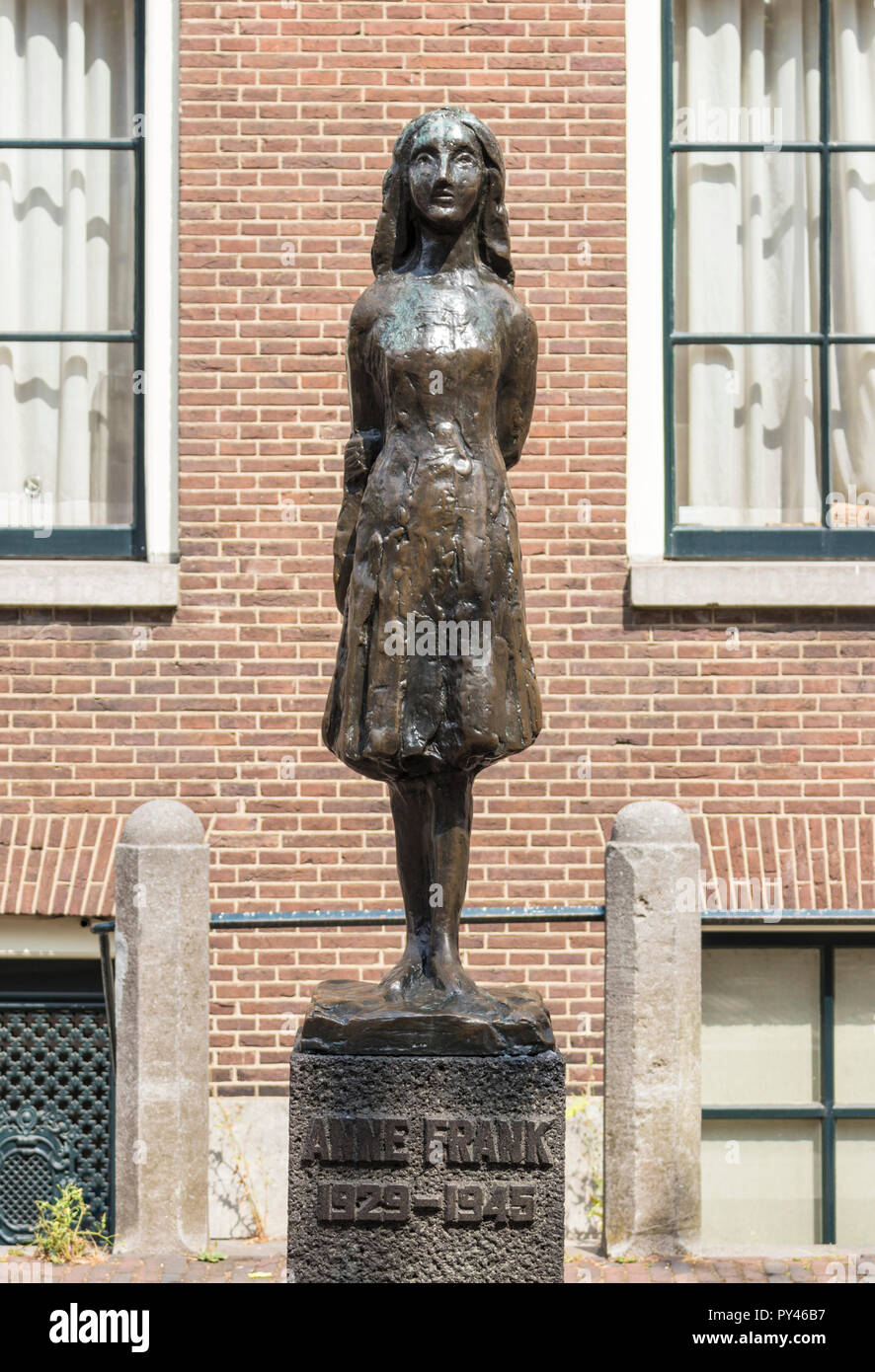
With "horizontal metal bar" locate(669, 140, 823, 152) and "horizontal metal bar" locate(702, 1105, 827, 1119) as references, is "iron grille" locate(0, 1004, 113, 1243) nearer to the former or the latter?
"horizontal metal bar" locate(702, 1105, 827, 1119)

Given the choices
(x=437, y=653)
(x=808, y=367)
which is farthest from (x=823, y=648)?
(x=437, y=653)

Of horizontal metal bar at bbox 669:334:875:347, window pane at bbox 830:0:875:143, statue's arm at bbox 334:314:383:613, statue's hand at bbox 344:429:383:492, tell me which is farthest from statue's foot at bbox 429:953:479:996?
window pane at bbox 830:0:875:143

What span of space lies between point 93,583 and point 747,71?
3.80m

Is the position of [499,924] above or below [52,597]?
below

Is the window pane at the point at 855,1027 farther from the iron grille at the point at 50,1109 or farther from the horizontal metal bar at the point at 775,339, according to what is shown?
the iron grille at the point at 50,1109

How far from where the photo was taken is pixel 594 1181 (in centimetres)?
770

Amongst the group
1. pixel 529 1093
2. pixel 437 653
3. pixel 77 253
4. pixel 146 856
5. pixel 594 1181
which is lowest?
pixel 594 1181

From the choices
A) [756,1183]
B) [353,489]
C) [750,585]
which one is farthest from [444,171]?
[756,1183]

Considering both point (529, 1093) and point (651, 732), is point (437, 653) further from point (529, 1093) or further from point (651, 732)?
point (651, 732)

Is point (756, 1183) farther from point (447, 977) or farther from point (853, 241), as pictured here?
point (853, 241)

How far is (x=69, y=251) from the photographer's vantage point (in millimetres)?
8273

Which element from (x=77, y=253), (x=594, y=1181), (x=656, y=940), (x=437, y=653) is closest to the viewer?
(x=437, y=653)

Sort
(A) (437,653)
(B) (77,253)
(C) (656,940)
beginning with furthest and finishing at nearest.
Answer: (B) (77,253), (C) (656,940), (A) (437,653)

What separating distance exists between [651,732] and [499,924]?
1072 mm
